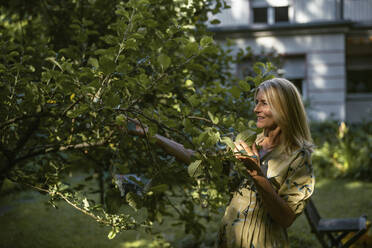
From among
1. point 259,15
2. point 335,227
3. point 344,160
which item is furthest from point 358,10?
point 335,227

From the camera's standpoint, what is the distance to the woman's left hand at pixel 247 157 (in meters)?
1.25

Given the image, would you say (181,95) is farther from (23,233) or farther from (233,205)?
(23,233)

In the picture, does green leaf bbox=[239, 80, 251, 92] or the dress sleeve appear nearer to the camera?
green leaf bbox=[239, 80, 251, 92]

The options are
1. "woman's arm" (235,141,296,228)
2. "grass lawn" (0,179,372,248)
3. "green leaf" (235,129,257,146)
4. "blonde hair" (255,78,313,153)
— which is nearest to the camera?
"green leaf" (235,129,257,146)

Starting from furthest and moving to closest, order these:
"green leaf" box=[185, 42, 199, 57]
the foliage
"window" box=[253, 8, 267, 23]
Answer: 1. "window" box=[253, 8, 267, 23]
2. the foliage
3. "green leaf" box=[185, 42, 199, 57]

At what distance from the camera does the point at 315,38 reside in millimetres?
11938

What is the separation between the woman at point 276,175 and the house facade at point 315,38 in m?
9.99

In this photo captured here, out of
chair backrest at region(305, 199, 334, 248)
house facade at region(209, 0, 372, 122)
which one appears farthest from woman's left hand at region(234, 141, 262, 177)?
house facade at region(209, 0, 372, 122)

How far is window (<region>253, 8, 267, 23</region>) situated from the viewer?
12.5 metres

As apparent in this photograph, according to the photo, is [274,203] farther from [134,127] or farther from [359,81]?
[359,81]

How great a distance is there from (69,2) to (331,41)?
1069 cm

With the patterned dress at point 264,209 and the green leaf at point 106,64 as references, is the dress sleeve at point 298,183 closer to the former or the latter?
the patterned dress at point 264,209

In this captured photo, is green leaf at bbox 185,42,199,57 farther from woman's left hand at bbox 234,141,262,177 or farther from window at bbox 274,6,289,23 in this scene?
window at bbox 274,6,289,23

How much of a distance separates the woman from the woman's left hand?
0.96 ft
